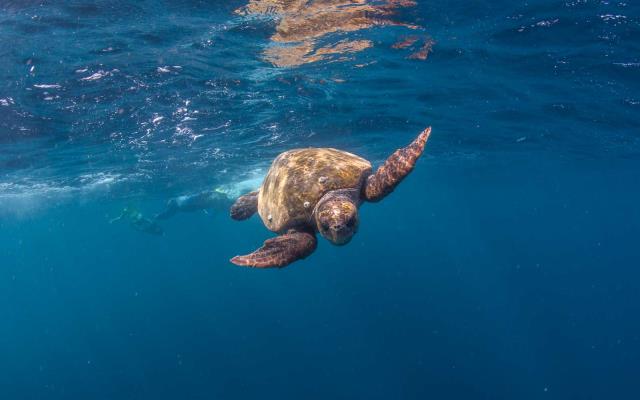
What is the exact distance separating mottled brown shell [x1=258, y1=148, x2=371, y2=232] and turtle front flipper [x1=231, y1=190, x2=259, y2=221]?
90 cm

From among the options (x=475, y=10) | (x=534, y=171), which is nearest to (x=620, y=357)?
(x=534, y=171)

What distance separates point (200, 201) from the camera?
28.7 meters

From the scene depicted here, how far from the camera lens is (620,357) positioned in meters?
39.0

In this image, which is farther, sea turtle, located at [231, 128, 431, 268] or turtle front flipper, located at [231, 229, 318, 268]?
sea turtle, located at [231, 128, 431, 268]

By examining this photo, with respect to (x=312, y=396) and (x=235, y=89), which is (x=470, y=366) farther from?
(x=235, y=89)

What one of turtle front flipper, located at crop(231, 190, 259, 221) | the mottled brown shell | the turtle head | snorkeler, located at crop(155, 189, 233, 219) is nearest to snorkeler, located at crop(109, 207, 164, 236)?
snorkeler, located at crop(155, 189, 233, 219)

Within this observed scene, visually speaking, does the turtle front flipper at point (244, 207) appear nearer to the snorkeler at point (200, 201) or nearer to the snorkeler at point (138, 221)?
the snorkeler at point (200, 201)

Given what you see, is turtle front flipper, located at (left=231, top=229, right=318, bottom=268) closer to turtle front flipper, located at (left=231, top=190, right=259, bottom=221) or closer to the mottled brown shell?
the mottled brown shell

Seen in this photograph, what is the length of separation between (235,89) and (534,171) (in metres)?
38.6

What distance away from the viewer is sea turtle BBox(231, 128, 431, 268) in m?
5.05

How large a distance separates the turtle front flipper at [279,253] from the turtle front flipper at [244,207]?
3.13 m

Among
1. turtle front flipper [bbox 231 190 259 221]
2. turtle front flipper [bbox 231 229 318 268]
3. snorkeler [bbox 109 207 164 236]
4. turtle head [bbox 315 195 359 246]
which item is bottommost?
snorkeler [bbox 109 207 164 236]

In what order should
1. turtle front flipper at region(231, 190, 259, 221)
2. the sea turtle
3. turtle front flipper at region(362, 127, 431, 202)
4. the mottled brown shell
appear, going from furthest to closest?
turtle front flipper at region(231, 190, 259, 221)
the mottled brown shell
turtle front flipper at region(362, 127, 431, 202)
the sea turtle

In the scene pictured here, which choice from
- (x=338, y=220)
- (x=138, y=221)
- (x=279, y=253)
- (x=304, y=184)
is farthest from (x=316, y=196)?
(x=138, y=221)
